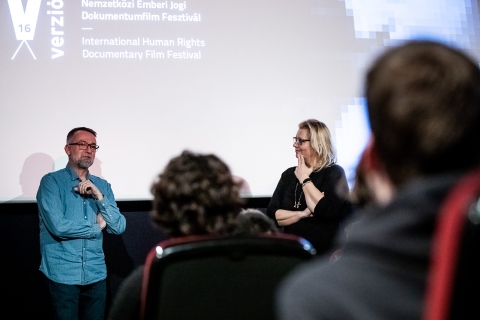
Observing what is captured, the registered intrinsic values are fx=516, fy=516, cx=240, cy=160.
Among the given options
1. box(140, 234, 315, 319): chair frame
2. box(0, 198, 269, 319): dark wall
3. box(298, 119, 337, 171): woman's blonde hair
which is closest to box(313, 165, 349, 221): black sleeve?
box(298, 119, 337, 171): woman's blonde hair

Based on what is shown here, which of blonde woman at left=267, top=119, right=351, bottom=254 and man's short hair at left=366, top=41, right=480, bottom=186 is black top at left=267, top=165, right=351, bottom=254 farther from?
man's short hair at left=366, top=41, right=480, bottom=186

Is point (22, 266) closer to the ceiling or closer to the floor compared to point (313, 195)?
closer to the floor

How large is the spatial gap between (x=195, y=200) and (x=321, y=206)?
176 cm

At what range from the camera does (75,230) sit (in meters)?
3.10

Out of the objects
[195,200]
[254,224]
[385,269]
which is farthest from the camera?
[254,224]

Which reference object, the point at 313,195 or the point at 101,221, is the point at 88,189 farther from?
the point at 313,195

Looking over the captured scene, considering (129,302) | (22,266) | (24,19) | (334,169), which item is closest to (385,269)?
(129,302)

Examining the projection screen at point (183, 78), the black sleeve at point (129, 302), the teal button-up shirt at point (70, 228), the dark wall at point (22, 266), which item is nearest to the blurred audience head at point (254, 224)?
the black sleeve at point (129, 302)

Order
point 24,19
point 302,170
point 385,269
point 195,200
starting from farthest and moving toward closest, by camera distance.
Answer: point 24,19 < point 302,170 < point 195,200 < point 385,269

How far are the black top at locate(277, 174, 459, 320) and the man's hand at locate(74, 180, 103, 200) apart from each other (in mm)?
2819

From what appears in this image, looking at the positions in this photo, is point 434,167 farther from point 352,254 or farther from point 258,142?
point 258,142

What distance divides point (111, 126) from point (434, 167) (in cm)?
338

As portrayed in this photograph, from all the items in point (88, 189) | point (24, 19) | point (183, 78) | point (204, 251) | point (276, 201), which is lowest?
point (204, 251)

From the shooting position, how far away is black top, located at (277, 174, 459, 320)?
1.76ft
